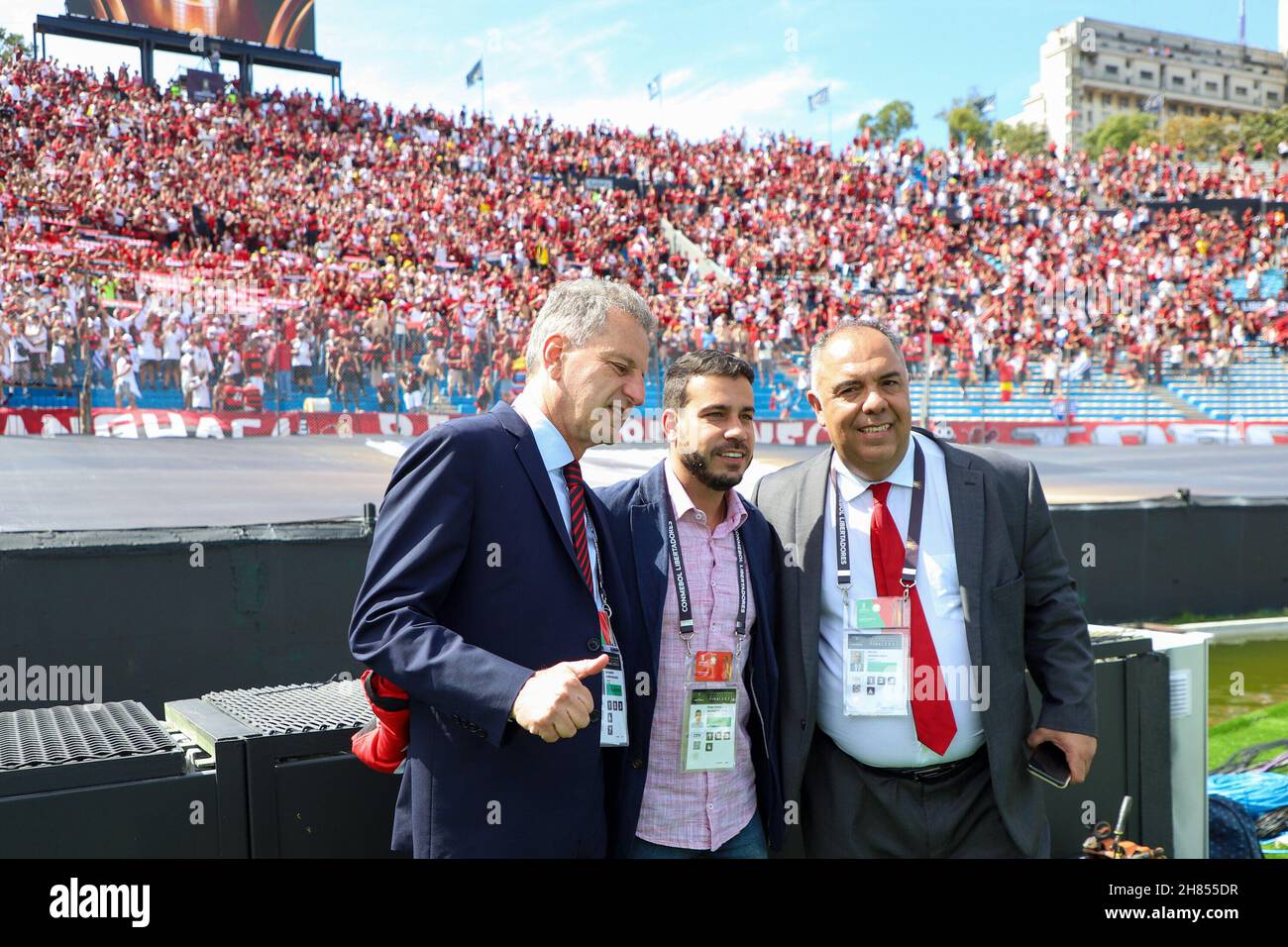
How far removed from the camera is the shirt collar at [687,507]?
2.35m

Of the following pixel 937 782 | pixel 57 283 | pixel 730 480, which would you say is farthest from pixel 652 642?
pixel 57 283

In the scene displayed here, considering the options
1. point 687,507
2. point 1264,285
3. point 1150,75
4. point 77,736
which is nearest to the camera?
point 77,736

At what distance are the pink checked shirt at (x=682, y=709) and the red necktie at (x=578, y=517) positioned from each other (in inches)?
12.8

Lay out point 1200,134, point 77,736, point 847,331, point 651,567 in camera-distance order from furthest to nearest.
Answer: point 1200,134, point 847,331, point 651,567, point 77,736

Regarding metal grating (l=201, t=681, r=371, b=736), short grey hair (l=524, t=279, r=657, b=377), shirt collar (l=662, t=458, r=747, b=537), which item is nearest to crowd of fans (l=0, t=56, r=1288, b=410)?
metal grating (l=201, t=681, r=371, b=736)

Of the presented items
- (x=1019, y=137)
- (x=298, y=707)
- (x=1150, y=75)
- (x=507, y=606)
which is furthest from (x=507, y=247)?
(x=1150, y=75)

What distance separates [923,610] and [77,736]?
1869mm

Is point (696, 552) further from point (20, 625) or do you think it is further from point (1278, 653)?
point (1278, 653)

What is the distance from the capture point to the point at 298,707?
2371mm

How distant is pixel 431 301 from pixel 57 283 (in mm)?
3105

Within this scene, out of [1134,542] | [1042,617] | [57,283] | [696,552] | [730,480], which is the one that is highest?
[57,283]

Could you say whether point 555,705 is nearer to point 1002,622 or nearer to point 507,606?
point 507,606

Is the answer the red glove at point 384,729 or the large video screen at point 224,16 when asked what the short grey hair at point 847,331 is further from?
the large video screen at point 224,16
